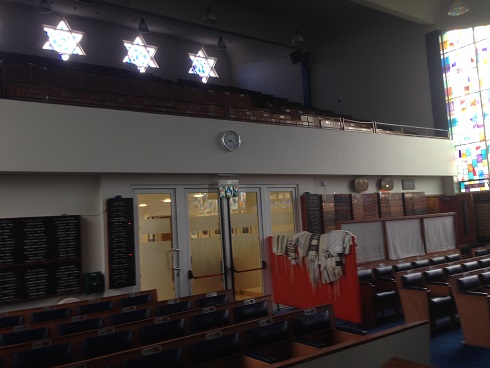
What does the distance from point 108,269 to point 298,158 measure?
398cm

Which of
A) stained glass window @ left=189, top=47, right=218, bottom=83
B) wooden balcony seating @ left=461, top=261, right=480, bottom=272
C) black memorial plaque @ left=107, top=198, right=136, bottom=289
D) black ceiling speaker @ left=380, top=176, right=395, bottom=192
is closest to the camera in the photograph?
black memorial plaque @ left=107, top=198, right=136, bottom=289

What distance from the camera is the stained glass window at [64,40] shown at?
11570 mm

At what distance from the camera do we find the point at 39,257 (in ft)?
19.0

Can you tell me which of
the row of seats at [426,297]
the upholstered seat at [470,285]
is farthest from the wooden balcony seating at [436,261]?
the upholstered seat at [470,285]

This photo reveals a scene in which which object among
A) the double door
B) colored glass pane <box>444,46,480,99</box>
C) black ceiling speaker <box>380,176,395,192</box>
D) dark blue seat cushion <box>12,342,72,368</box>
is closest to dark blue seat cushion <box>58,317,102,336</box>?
dark blue seat cushion <box>12,342,72,368</box>

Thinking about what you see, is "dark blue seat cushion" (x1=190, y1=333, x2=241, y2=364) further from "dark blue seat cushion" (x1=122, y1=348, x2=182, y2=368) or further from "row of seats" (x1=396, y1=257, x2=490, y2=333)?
"row of seats" (x1=396, y1=257, x2=490, y2=333)

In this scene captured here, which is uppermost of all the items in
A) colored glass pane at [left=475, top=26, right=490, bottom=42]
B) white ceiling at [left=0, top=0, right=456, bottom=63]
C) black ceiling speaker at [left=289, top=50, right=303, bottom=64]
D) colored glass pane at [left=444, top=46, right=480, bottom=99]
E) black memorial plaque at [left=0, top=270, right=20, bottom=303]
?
white ceiling at [left=0, top=0, right=456, bottom=63]

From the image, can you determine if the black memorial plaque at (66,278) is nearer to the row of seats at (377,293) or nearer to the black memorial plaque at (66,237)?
the black memorial plaque at (66,237)

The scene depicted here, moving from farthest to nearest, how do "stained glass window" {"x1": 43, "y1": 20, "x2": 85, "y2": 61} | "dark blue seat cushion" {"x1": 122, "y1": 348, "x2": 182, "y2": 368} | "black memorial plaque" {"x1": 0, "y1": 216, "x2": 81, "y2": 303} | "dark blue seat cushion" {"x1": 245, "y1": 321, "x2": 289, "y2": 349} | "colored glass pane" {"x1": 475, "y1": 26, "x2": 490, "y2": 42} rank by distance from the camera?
"stained glass window" {"x1": 43, "y1": 20, "x2": 85, "y2": 61} < "colored glass pane" {"x1": 475, "y1": 26, "x2": 490, "y2": 42} < "black memorial plaque" {"x1": 0, "y1": 216, "x2": 81, "y2": 303} < "dark blue seat cushion" {"x1": 245, "y1": 321, "x2": 289, "y2": 349} < "dark blue seat cushion" {"x1": 122, "y1": 348, "x2": 182, "y2": 368}

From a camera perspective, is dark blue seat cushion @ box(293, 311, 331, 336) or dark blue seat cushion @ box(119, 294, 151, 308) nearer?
dark blue seat cushion @ box(293, 311, 331, 336)

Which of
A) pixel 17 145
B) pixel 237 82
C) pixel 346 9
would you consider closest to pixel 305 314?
pixel 17 145

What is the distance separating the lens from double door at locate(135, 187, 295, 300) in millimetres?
6730

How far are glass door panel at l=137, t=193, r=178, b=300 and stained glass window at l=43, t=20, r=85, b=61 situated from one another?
6977mm

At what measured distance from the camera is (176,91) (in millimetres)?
9016
